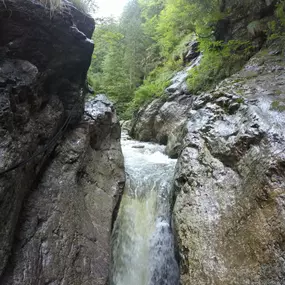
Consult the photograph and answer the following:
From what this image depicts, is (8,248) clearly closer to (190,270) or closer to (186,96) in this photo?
(190,270)

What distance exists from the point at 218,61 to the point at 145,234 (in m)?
7.08

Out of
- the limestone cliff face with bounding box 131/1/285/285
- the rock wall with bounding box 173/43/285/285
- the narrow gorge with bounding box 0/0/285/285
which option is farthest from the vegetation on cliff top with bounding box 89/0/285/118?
the rock wall with bounding box 173/43/285/285

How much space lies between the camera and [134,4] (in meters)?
18.9

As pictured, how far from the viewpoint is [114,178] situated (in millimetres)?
5816

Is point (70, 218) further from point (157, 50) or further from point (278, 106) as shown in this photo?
point (157, 50)

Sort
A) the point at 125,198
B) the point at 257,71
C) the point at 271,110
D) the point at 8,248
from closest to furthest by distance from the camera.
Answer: the point at 8,248, the point at 271,110, the point at 125,198, the point at 257,71

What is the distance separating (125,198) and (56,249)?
249 cm

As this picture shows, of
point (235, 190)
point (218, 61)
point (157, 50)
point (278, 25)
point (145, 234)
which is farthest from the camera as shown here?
point (157, 50)

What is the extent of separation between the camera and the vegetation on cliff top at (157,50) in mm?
8172

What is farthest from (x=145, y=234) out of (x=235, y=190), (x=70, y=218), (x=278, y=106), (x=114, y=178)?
(x=278, y=106)

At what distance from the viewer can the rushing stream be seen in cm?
454

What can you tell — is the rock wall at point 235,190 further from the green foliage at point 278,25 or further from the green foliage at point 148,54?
the green foliage at point 148,54

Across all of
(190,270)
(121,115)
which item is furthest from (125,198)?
(121,115)

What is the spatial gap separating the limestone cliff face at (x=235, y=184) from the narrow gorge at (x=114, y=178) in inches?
0.8
